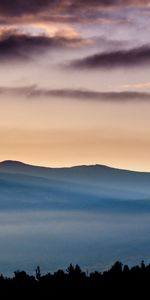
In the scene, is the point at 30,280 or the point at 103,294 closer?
the point at 103,294

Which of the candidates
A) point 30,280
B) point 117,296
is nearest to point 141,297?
point 117,296

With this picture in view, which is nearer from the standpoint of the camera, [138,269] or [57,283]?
[57,283]

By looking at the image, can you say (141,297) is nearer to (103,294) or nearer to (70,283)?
(103,294)

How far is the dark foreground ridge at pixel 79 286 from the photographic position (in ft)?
122

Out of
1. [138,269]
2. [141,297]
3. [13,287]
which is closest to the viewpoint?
[141,297]

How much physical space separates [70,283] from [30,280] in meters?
2.33

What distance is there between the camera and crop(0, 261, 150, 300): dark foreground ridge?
122 feet

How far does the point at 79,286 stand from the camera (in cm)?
3888

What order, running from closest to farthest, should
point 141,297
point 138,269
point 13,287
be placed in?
point 141,297, point 13,287, point 138,269

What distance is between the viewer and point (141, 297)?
36188 mm

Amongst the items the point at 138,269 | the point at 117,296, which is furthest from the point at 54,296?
the point at 138,269

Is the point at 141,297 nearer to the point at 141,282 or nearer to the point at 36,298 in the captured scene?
the point at 141,282

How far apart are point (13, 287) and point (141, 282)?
284 inches

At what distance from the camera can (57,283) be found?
3925 cm
